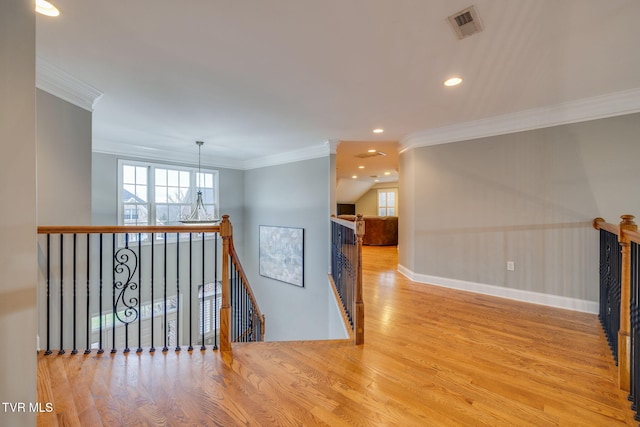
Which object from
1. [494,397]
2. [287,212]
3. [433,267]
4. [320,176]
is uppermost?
[320,176]

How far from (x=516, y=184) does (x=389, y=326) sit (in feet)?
7.92

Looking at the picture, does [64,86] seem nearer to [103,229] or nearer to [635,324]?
[103,229]

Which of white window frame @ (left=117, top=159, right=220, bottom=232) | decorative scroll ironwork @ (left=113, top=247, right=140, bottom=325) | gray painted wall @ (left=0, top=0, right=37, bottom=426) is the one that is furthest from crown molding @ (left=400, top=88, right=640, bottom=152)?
white window frame @ (left=117, top=159, right=220, bottom=232)

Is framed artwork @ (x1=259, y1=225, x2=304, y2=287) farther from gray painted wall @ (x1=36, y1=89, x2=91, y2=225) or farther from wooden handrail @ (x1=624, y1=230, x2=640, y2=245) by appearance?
wooden handrail @ (x1=624, y1=230, x2=640, y2=245)

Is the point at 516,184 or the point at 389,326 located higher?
the point at 516,184

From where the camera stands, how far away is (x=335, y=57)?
2000mm

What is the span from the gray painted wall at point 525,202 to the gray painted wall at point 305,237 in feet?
5.23

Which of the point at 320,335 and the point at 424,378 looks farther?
the point at 320,335

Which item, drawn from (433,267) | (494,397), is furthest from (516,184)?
(494,397)

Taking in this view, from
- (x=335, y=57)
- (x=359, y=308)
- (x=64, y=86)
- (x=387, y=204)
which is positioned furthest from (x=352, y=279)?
(x=387, y=204)

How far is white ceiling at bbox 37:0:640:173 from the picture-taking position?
5.09 feet

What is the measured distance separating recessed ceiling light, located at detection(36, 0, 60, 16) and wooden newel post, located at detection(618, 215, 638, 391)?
3.58 metres

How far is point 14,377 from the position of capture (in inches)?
39.1

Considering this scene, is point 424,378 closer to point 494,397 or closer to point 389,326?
point 494,397
